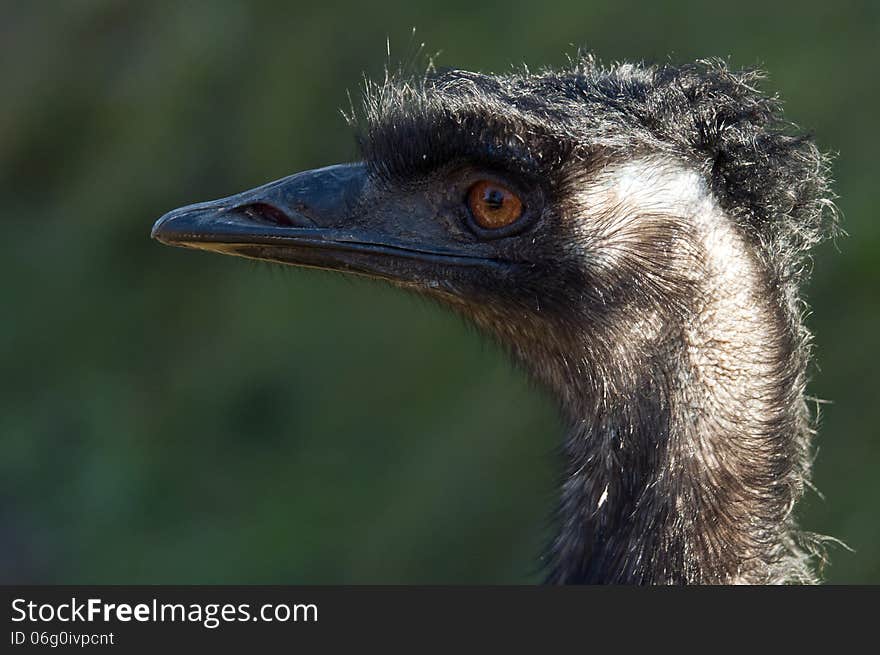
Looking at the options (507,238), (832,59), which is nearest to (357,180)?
(507,238)

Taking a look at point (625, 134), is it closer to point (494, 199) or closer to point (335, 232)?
point (494, 199)

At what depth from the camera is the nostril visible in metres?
3.06

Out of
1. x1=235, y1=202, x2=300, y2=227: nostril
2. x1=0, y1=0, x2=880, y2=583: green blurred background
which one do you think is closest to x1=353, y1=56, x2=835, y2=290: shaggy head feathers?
x1=235, y1=202, x2=300, y2=227: nostril

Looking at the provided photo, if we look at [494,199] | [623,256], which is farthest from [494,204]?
[623,256]

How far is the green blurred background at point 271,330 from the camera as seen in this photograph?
5266mm

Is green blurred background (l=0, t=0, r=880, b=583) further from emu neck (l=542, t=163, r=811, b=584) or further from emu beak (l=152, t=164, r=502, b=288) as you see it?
emu beak (l=152, t=164, r=502, b=288)

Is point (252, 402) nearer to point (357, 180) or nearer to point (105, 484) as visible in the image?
point (105, 484)

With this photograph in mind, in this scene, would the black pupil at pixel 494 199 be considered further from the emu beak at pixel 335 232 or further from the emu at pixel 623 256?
the emu beak at pixel 335 232

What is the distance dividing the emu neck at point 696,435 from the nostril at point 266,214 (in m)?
0.71

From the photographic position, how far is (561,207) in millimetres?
2945

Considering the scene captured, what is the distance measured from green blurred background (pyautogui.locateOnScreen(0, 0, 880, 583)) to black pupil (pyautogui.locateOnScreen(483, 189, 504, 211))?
2.08 metres

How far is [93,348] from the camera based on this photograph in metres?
7.17

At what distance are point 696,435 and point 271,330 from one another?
12.6 ft

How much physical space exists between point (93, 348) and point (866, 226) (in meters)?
3.99
